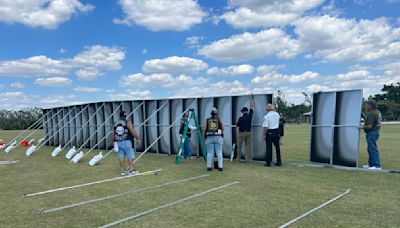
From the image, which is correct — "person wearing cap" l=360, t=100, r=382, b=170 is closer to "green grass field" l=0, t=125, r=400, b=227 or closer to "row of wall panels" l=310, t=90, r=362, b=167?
"row of wall panels" l=310, t=90, r=362, b=167

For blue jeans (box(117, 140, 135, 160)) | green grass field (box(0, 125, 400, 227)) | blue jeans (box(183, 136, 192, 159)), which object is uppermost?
blue jeans (box(117, 140, 135, 160))

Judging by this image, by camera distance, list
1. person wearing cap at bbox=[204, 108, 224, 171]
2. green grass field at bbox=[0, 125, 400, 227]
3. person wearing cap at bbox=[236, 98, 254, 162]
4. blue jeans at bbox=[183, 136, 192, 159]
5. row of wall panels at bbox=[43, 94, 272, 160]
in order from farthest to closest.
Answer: blue jeans at bbox=[183, 136, 192, 159] < row of wall panels at bbox=[43, 94, 272, 160] < person wearing cap at bbox=[236, 98, 254, 162] < person wearing cap at bbox=[204, 108, 224, 171] < green grass field at bbox=[0, 125, 400, 227]

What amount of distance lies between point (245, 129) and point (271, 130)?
1096 millimetres

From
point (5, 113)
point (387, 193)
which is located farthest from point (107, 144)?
point (5, 113)

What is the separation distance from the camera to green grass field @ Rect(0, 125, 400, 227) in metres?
5.02

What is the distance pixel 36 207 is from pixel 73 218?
1219mm

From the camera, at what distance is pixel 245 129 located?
35.7ft

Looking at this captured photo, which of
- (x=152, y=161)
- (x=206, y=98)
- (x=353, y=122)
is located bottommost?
(x=152, y=161)

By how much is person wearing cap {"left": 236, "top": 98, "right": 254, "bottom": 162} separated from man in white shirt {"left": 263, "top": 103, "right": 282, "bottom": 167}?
2.65 ft

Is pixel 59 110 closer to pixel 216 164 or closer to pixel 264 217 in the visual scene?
pixel 216 164

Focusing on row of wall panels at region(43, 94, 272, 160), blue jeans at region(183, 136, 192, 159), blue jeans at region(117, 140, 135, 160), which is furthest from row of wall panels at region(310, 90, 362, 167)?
blue jeans at region(117, 140, 135, 160)

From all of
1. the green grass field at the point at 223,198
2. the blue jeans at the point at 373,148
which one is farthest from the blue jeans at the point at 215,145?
the blue jeans at the point at 373,148

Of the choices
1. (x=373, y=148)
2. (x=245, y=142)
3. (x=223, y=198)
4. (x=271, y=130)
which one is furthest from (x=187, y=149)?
(x=373, y=148)

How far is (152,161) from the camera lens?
11977 mm
